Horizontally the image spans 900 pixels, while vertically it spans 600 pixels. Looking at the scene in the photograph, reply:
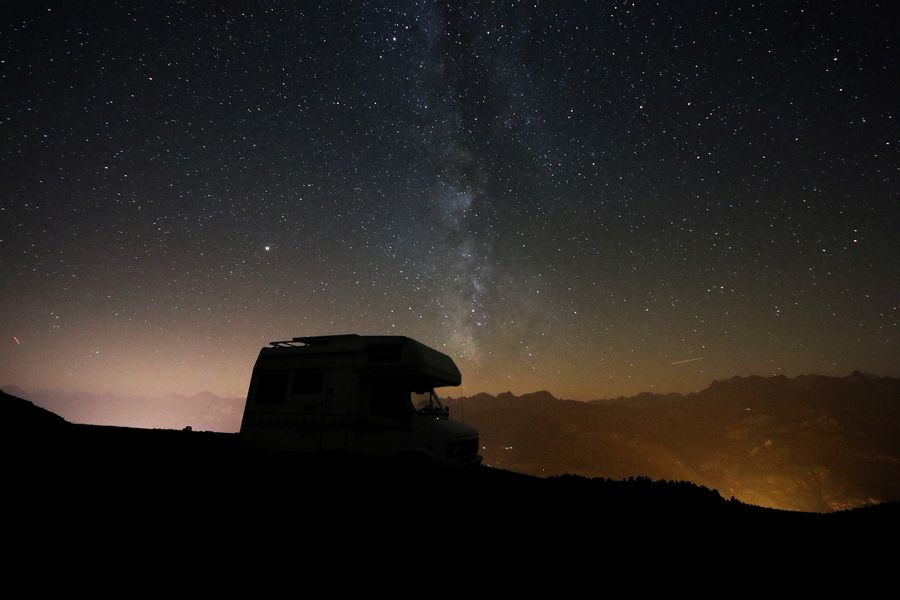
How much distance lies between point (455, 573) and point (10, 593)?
4.98 m

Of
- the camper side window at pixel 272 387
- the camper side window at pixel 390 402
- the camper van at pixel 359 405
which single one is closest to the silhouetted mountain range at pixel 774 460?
the camper side window at pixel 272 387

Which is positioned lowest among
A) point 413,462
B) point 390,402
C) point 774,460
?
point 774,460

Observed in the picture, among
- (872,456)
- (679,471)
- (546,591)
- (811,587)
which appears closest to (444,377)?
(546,591)

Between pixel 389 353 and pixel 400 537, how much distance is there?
13.1 ft

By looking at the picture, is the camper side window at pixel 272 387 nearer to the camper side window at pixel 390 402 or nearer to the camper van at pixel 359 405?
the camper van at pixel 359 405

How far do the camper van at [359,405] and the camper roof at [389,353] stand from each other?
0.02 meters

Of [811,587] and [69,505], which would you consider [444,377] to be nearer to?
[811,587]

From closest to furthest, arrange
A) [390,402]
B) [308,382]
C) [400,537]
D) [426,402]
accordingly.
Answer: [400,537] → [390,402] → [426,402] → [308,382]

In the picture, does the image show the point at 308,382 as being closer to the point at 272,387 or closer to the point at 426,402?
the point at 272,387

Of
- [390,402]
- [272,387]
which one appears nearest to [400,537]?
[390,402]

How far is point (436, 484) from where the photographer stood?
8.01 m

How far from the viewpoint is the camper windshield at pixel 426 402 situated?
29.5 feet

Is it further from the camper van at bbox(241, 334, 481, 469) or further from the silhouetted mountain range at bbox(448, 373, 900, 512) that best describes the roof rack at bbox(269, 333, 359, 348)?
the silhouetted mountain range at bbox(448, 373, 900, 512)

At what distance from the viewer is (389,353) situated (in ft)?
29.7
